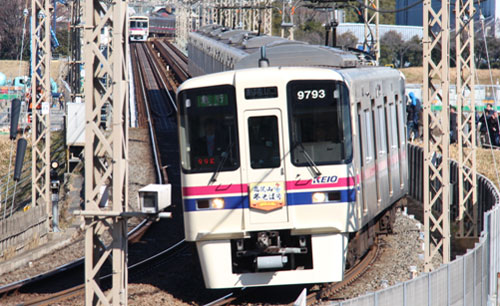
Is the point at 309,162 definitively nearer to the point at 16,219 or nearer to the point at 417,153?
the point at 16,219

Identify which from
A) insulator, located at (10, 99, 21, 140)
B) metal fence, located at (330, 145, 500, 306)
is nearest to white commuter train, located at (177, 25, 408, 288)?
metal fence, located at (330, 145, 500, 306)

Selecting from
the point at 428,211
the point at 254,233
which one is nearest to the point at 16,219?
the point at 254,233

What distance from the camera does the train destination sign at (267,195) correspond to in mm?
10758

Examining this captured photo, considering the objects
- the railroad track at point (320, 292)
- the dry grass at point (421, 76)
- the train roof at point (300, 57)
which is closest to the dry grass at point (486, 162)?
the railroad track at point (320, 292)

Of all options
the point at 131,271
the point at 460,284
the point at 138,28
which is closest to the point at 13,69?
the point at 138,28

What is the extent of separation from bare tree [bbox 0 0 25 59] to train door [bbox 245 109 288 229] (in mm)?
53056

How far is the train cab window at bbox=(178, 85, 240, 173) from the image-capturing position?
10891mm

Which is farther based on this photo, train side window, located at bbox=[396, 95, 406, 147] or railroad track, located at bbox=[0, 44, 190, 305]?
train side window, located at bbox=[396, 95, 406, 147]

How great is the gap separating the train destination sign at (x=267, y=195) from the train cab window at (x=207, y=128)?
1.63 ft

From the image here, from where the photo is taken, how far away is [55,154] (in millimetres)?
25422

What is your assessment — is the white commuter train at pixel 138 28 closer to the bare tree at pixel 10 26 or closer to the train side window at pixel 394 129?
the bare tree at pixel 10 26

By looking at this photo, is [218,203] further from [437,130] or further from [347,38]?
[347,38]

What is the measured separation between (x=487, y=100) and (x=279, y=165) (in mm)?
22833

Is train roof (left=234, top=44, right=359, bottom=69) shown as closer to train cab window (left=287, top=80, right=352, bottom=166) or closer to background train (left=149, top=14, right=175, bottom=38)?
train cab window (left=287, top=80, right=352, bottom=166)
